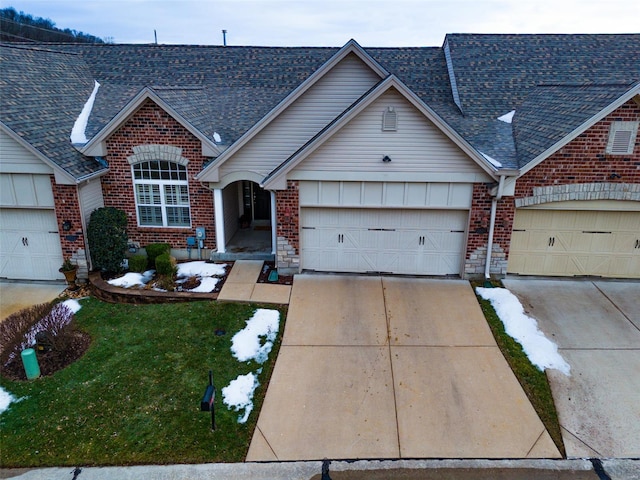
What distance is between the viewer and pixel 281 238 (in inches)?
476

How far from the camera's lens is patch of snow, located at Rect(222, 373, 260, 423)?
295 inches

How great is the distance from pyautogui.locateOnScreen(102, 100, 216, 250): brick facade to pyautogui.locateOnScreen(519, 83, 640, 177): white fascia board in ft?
27.9

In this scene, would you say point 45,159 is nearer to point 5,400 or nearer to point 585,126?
point 5,400

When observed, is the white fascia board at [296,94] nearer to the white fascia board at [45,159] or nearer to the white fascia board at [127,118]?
the white fascia board at [127,118]

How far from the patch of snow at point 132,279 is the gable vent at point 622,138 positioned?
12.0 meters

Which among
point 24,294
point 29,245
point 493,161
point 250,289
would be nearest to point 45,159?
point 29,245

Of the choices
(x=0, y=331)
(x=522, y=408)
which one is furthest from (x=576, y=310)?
(x=0, y=331)

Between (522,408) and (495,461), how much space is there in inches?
52.0

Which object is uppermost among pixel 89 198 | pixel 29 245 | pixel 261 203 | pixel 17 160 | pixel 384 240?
pixel 17 160

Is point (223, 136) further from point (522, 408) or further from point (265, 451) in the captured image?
point (522, 408)

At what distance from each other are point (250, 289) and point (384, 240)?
3.76 metres

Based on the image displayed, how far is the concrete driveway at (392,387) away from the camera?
6812mm

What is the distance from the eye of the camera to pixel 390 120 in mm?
10938

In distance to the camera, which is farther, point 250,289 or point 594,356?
point 250,289
